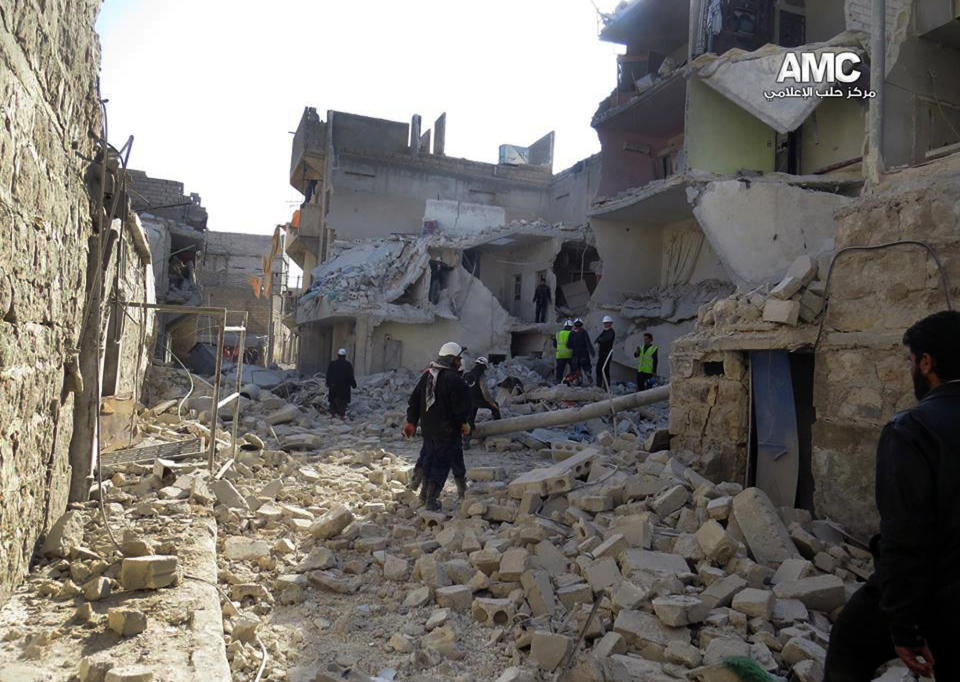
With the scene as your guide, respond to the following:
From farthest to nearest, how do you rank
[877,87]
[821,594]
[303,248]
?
[303,248], [877,87], [821,594]

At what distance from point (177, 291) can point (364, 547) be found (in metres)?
16.5

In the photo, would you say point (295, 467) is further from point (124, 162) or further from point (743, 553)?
point (743, 553)

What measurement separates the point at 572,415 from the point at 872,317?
5046 millimetres

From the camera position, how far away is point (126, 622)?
10.4 feet

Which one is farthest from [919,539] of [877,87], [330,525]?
[877,87]

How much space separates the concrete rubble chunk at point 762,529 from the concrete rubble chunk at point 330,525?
10.0 ft

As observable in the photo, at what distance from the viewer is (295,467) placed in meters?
8.43

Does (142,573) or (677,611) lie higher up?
(142,573)

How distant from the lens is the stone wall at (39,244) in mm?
3021

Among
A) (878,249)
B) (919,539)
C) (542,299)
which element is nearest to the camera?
(919,539)

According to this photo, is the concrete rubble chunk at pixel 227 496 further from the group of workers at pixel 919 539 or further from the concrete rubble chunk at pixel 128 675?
the group of workers at pixel 919 539

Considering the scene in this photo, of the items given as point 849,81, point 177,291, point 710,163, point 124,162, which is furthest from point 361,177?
point 124,162

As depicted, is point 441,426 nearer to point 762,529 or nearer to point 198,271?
point 762,529

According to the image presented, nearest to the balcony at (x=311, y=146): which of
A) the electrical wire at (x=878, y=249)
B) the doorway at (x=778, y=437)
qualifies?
the doorway at (x=778, y=437)
